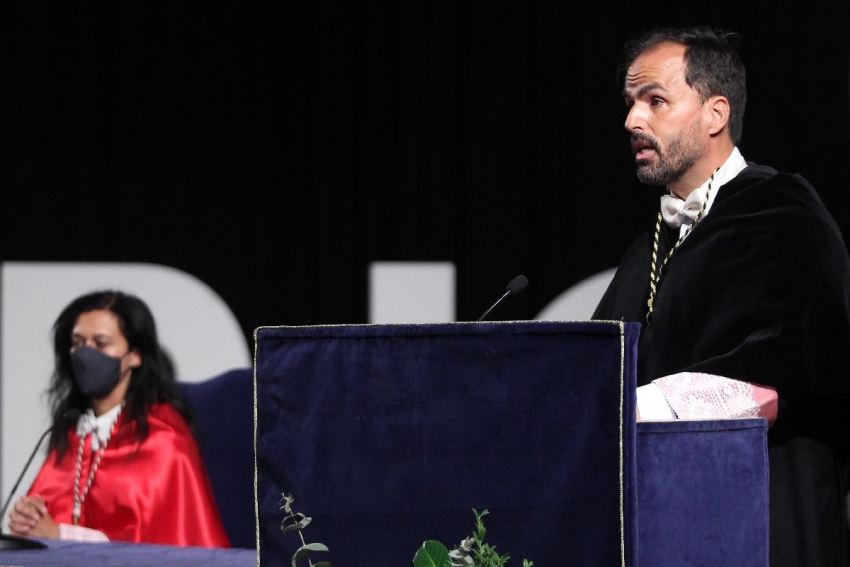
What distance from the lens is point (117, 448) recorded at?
12.5 feet

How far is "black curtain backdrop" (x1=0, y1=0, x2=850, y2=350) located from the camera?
4344mm

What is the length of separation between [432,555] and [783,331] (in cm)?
85

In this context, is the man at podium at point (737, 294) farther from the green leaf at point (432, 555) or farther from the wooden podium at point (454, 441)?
the green leaf at point (432, 555)

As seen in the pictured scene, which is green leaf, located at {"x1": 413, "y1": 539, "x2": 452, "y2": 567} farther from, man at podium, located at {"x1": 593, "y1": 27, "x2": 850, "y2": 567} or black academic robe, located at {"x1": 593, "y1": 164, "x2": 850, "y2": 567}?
black academic robe, located at {"x1": 593, "y1": 164, "x2": 850, "y2": 567}

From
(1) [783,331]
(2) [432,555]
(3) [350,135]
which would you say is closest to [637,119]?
(1) [783,331]

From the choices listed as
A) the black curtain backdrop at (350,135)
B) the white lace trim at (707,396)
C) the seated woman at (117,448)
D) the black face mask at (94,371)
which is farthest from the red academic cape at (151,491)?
the white lace trim at (707,396)

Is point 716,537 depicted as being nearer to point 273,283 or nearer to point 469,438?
point 469,438

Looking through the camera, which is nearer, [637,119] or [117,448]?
[637,119]

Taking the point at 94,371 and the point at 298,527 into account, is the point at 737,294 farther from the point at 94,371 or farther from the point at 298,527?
the point at 94,371

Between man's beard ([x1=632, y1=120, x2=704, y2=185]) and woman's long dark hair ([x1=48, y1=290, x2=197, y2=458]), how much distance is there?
7.17ft

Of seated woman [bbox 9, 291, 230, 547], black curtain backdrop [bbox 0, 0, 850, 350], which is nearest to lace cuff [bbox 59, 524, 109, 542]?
seated woman [bbox 9, 291, 230, 547]

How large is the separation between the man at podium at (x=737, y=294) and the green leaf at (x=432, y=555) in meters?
0.51

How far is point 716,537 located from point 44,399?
157 inches

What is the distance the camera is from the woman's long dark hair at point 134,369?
3.88 metres
